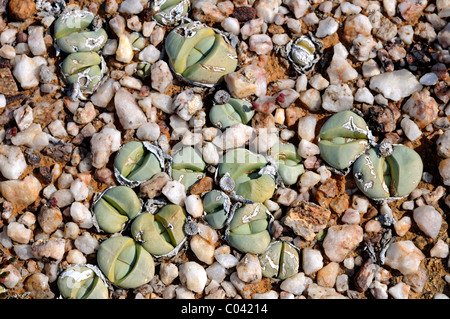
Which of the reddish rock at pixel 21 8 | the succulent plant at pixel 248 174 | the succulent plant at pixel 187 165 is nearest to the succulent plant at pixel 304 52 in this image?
the succulent plant at pixel 248 174

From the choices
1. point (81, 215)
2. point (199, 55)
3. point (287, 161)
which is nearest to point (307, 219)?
point (287, 161)

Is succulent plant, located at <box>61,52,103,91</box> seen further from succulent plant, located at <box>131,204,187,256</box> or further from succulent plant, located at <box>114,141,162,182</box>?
succulent plant, located at <box>131,204,187,256</box>

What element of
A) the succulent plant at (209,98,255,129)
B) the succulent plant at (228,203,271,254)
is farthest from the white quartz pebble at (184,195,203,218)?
→ the succulent plant at (209,98,255,129)

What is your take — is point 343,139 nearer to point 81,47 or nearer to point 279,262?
point 279,262

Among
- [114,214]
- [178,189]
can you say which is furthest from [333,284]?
[114,214]

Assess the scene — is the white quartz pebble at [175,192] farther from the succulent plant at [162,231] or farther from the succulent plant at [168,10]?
the succulent plant at [168,10]
